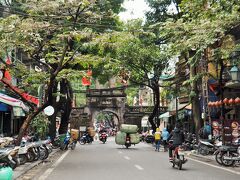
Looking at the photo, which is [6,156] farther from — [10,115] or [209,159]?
[10,115]

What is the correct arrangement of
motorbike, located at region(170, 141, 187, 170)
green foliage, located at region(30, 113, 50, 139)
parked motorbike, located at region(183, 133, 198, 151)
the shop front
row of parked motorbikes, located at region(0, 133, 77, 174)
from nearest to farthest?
row of parked motorbikes, located at region(0, 133, 77, 174) → motorbike, located at region(170, 141, 187, 170) → green foliage, located at region(30, 113, 50, 139) → the shop front → parked motorbike, located at region(183, 133, 198, 151)

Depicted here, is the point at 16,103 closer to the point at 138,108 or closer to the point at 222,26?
the point at 222,26

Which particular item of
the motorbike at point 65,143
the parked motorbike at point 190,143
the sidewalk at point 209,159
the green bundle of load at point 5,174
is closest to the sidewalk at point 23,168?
the green bundle of load at point 5,174

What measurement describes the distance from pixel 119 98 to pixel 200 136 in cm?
3328

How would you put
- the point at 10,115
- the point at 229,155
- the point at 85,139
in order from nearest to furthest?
the point at 229,155 → the point at 10,115 → the point at 85,139

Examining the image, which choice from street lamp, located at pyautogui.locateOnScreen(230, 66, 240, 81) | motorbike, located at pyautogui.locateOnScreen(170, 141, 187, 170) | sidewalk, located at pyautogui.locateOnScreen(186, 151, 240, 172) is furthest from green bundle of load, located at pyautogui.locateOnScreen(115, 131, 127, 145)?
motorbike, located at pyautogui.locateOnScreen(170, 141, 187, 170)

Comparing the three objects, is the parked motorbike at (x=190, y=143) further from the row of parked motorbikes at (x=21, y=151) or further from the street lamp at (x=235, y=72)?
the row of parked motorbikes at (x=21, y=151)

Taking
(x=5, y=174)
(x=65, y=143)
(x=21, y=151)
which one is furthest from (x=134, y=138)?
(x=5, y=174)

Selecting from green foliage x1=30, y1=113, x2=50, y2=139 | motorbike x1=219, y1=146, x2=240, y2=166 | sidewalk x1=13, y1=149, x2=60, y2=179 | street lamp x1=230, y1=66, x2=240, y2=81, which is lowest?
sidewalk x1=13, y1=149, x2=60, y2=179

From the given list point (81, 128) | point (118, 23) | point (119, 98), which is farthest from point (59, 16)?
point (119, 98)

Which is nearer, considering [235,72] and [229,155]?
[229,155]

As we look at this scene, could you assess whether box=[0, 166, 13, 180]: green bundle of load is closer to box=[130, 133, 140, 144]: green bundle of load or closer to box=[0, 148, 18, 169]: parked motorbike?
box=[0, 148, 18, 169]: parked motorbike

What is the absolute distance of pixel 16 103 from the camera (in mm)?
23203

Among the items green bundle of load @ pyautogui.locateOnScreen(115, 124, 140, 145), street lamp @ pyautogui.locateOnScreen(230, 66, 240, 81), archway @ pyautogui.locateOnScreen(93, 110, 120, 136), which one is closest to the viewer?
street lamp @ pyautogui.locateOnScreen(230, 66, 240, 81)
